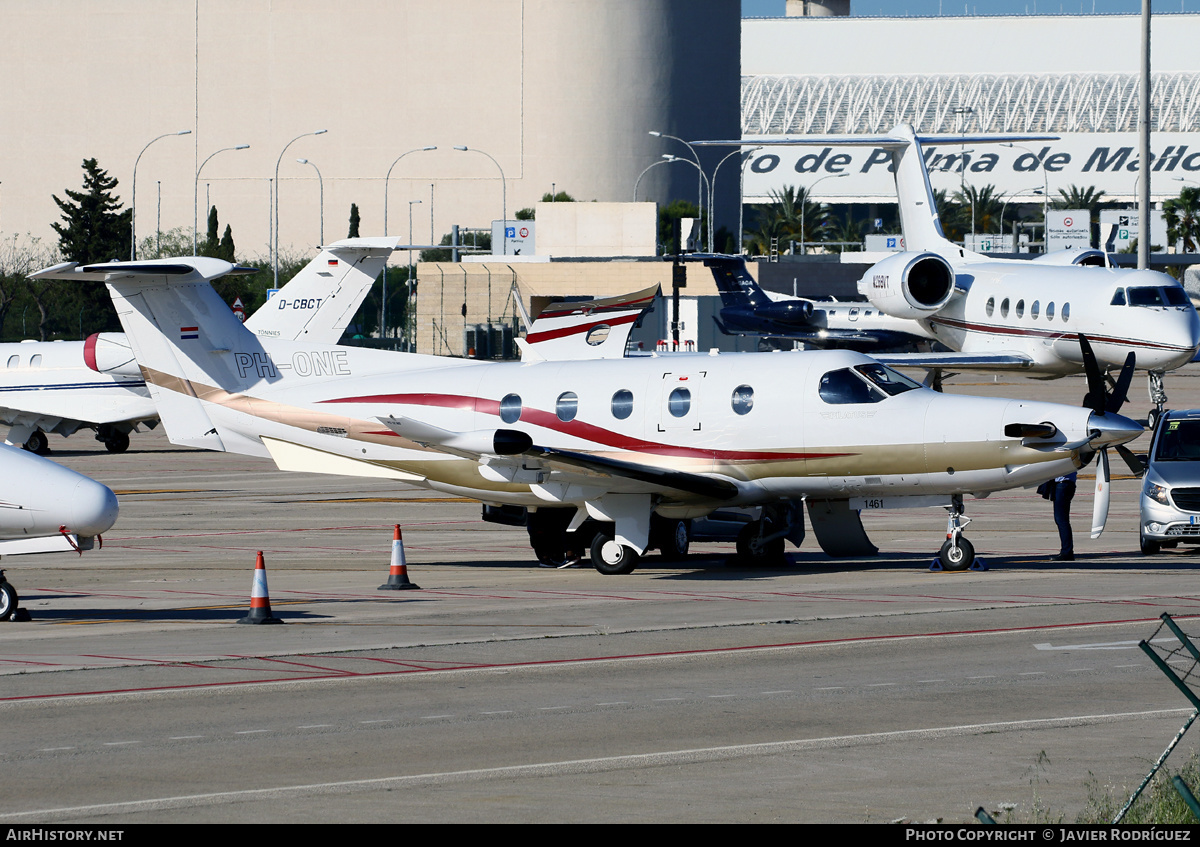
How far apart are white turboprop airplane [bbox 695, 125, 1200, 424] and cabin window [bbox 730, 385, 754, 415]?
15.8 meters

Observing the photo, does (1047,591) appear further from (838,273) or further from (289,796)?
(838,273)

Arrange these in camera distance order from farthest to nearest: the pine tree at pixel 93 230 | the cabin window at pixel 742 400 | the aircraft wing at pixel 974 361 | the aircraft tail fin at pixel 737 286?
the pine tree at pixel 93 230 < the aircraft tail fin at pixel 737 286 < the aircraft wing at pixel 974 361 < the cabin window at pixel 742 400

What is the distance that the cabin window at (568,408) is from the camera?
22453mm

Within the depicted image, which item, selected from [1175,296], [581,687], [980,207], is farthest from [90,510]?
[980,207]

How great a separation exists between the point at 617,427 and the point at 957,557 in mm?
4901

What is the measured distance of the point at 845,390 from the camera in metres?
21.2

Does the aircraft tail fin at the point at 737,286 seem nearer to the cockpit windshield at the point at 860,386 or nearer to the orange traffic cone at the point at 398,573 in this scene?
the cockpit windshield at the point at 860,386

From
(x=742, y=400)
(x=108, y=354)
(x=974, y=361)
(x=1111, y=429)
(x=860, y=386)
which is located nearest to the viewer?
(x=1111, y=429)

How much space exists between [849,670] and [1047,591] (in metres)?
5.70

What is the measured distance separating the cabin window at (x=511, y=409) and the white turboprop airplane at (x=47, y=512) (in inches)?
278

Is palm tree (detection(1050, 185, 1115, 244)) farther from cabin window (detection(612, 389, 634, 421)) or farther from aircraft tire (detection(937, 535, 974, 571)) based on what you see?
aircraft tire (detection(937, 535, 974, 571))

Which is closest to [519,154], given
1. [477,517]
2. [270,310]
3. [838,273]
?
[838,273]

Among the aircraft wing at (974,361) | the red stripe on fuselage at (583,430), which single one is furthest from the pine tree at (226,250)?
the red stripe on fuselage at (583,430)

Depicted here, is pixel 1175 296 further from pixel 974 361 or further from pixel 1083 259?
pixel 1083 259
